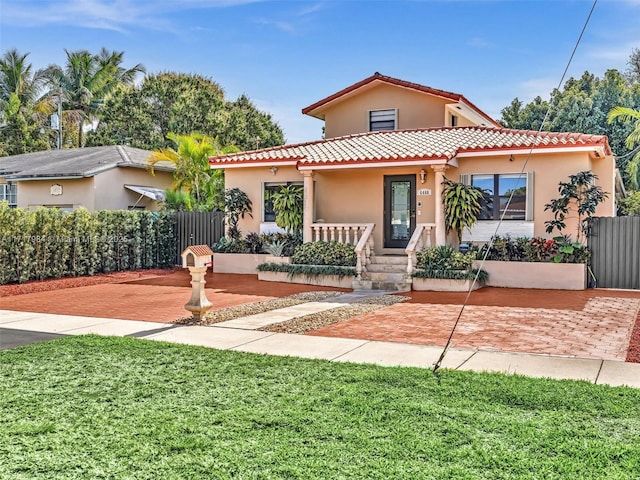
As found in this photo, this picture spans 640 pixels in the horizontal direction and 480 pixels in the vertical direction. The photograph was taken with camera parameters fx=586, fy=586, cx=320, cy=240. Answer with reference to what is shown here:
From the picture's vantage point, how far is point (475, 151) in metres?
17.0

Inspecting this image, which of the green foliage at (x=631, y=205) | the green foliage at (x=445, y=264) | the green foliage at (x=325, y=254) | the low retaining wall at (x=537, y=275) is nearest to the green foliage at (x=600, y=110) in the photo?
the green foliage at (x=631, y=205)

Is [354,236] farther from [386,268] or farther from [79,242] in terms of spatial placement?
[79,242]

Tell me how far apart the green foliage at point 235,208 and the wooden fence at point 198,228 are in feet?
4.04

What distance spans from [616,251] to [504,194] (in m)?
3.41

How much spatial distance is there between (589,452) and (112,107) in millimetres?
42266

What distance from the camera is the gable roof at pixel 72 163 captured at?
24.7m

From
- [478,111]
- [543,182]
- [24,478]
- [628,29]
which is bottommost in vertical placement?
[24,478]

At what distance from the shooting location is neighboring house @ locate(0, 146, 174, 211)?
80.7ft

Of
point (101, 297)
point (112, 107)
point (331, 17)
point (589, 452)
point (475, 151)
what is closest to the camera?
point (589, 452)

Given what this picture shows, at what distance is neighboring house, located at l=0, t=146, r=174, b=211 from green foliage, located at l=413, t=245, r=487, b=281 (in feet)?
46.0

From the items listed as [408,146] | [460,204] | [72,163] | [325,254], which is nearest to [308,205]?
[325,254]

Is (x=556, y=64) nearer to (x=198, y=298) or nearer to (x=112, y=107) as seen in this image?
(x=198, y=298)

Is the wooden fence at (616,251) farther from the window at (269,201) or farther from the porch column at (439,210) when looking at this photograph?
the window at (269,201)

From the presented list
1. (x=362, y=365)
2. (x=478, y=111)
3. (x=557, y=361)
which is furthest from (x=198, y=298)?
(x=478, y=111)
